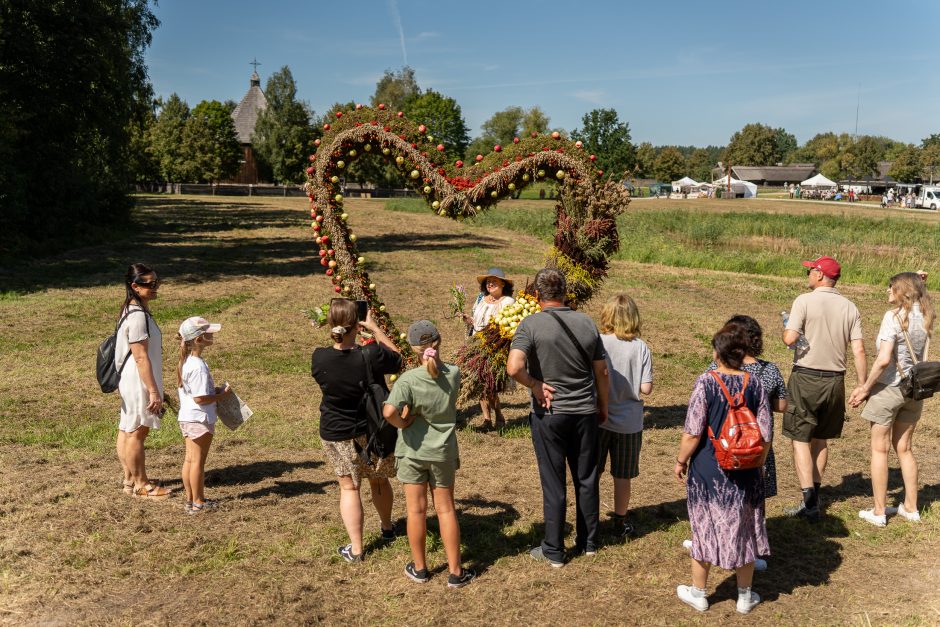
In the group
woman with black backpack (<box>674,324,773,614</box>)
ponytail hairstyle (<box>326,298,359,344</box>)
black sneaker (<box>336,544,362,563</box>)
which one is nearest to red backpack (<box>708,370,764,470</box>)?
woman with black backpack (<box>674,324,773,614</box>)

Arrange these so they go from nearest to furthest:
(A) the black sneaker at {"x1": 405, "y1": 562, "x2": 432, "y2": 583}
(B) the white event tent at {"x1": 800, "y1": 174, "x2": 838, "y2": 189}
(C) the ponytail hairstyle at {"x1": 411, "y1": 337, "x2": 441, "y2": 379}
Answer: (C) the ponytail hairstyle at {"x1": 411, "y1": 337, "x2": 441, "y2": 379}
(A) the black sneaker at {"x1": 405, "y1": 562, "x2": 432, "y2": 583}
(B) the white event tent at {"x1": 800, "y1": 174, "x2": 838, "y2": 189}

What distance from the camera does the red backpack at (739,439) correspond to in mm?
4469

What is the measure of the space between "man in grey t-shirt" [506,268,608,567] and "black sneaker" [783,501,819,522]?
2.18 metres

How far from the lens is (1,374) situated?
34.6ft

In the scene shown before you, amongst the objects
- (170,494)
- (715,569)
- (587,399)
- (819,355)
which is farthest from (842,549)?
(170,494)

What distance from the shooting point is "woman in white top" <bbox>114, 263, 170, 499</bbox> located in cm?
605

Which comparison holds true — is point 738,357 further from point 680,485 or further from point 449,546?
point 680,485

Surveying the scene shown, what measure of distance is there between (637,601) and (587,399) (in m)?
1.43

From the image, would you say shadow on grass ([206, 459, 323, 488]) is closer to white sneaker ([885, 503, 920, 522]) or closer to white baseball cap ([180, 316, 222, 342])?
white baseball cap ([180, 316, 222, 342])

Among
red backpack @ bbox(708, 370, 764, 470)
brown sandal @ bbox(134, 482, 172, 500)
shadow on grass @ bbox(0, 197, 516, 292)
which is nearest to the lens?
red backpack @ bbox(708, 370, 764, 470)

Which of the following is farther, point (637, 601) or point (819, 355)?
point (819, 355)

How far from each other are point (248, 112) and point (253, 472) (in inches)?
4055

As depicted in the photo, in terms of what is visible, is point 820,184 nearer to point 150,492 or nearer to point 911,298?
point 911,298

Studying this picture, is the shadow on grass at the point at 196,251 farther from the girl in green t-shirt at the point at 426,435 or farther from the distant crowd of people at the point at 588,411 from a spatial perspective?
the girl in green t-shirt at the point at 426,435
